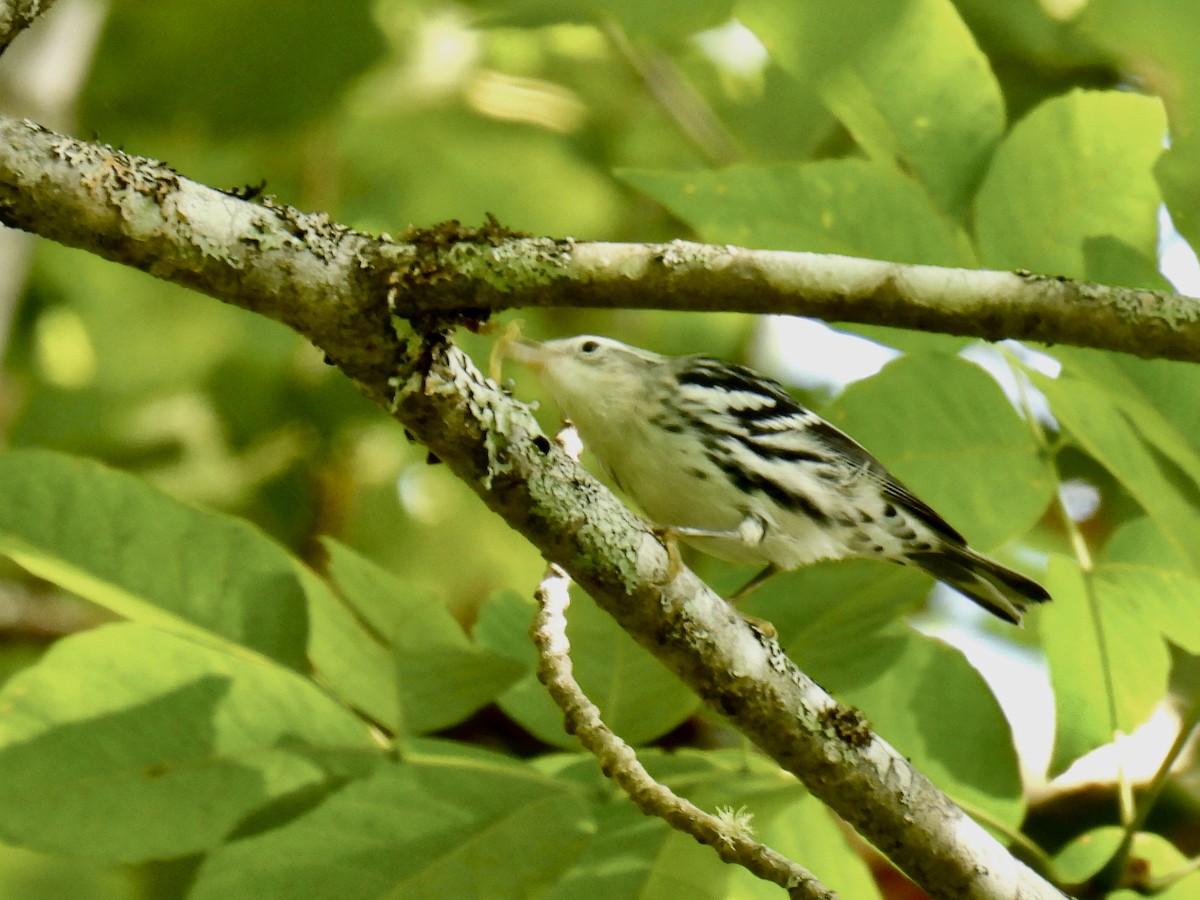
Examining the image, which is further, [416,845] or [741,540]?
[741,540]

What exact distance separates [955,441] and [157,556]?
1.31 metres

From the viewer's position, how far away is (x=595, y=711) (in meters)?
1.73

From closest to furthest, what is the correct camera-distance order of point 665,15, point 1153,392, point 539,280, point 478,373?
1. point 539,280
2. point 478,373
3. point 1153,392
4. point 665,15

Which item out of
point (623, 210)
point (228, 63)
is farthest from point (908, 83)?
point (623, 210)

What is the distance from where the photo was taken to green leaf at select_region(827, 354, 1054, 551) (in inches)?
88.4

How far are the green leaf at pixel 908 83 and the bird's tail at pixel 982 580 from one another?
1.05 m

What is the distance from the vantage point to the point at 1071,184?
2102 mm

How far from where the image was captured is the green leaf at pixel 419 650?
6.52ft

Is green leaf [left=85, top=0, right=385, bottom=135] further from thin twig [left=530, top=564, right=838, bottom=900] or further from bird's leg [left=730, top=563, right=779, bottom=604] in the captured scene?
thin twig [left=530, top=564, right=838, bottom=900]

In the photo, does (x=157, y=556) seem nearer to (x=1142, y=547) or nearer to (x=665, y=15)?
(x=665, y=15)

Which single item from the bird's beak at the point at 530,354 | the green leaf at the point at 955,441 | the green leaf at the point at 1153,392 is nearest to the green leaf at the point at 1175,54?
the green leaf at the point at 1153,392

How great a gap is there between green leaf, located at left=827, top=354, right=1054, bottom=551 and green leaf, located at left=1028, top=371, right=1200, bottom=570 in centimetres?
26

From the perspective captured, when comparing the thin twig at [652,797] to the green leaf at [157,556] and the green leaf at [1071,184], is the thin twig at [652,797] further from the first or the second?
the green leaf at [1071,184]

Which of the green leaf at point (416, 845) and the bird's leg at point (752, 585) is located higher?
the bird's leg at point (752, 585)
